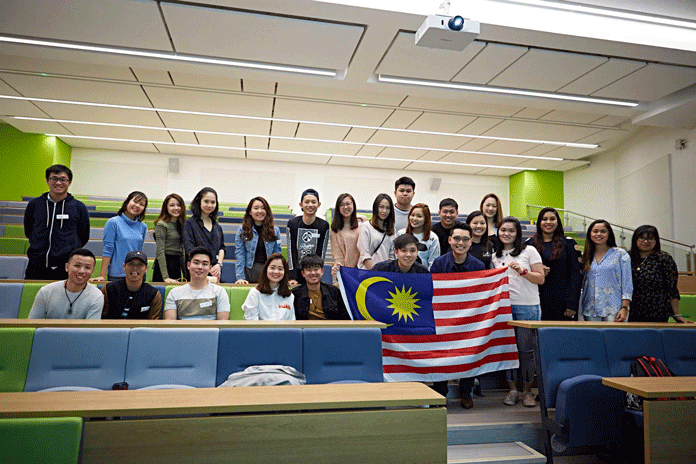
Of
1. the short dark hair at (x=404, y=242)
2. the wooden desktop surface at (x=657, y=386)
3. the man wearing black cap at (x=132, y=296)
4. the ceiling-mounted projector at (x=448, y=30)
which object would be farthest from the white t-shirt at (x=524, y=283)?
the man wearing black cap at (x=132, y=296)

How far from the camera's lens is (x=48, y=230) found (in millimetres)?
3570

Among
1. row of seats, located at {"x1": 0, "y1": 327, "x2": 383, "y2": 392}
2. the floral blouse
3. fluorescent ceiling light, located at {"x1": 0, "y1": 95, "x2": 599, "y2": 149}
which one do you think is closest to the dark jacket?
row of seats, located at {"x1": 0, "y1": 327, "x2": 383, "y2": 392}

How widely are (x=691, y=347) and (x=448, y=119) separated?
5.67m

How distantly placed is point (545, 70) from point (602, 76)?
Result: 0.81m

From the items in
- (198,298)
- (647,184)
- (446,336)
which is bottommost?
(446,336)

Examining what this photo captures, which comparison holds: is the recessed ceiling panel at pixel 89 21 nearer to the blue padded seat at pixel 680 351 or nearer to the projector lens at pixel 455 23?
the projector lens at pixel 455 23

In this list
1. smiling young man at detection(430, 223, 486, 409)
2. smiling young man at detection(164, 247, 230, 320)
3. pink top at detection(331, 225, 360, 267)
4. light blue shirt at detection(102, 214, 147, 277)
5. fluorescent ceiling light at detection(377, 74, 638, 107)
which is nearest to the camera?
smiling young man at detection(164, 247, 230, 320)

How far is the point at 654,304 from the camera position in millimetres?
3412

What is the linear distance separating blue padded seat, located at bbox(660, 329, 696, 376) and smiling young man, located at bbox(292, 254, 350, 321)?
207cm

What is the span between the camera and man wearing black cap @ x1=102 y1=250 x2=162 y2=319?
289 centimetres

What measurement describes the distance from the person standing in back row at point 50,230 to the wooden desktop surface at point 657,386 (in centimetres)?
389

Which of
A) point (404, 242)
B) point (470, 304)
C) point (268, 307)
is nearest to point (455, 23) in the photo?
point (404, 242)

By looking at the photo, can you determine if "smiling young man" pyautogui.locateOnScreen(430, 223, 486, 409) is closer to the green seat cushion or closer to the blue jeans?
the blue jeans

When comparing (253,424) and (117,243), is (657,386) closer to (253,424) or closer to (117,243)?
(253,424)
